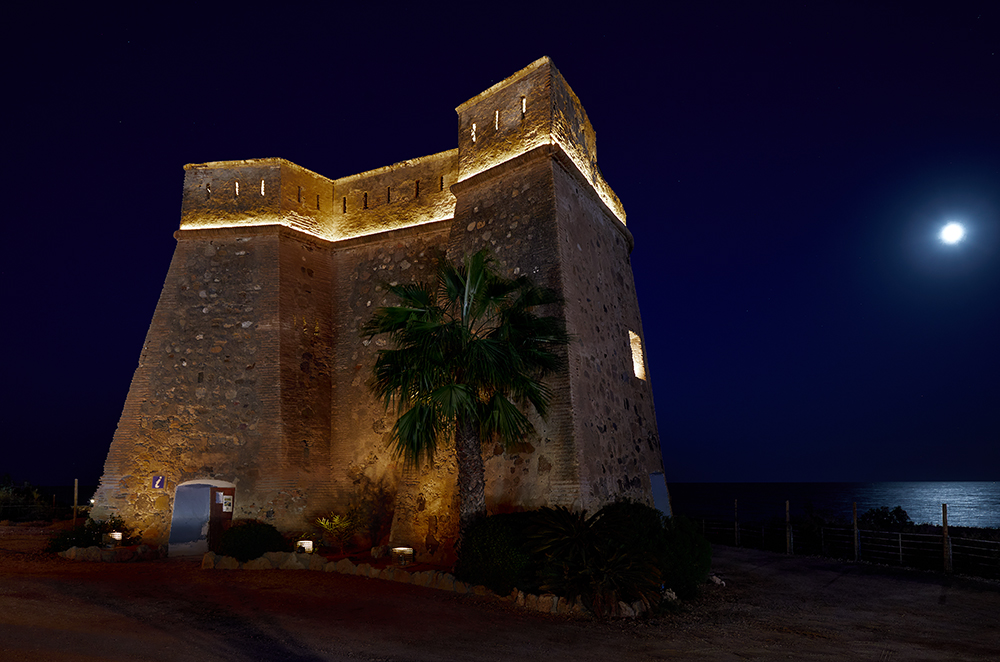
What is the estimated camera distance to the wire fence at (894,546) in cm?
1443

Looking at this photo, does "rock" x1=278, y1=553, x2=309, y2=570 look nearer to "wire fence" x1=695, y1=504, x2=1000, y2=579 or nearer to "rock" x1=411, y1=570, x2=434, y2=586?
"rock" x1=411, y1=570, x2=434, y2=586

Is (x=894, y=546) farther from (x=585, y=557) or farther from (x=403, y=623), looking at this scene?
(x=403, y=623)

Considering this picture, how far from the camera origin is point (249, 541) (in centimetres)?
1196

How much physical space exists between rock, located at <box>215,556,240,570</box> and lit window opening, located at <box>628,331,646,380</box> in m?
10.1

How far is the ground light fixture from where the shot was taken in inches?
440

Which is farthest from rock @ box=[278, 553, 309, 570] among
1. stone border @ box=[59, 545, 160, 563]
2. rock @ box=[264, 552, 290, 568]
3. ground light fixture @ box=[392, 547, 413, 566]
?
stone border @ box=[59, 545, 160, 563]

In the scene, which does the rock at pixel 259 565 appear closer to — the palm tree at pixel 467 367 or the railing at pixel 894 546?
the palm tree at pixel 467 367

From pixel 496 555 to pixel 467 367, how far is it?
9.92ft

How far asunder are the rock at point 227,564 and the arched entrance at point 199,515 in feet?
7.70

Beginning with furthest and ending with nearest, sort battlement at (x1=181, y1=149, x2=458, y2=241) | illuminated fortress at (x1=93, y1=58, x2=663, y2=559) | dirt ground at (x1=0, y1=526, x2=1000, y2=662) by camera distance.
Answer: battlement at (x1=181, y1=149, x2=458, y2=241) → illuminated fortress at (x1=93, y1=58, x2=663, y2=559) → dirt ground at (x1=0, y1=526, x2=1000, y2=662)

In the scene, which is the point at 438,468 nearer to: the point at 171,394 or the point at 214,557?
the point at 214,557

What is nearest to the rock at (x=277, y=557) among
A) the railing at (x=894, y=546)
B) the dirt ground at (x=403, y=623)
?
the dirt ground at (x=403, y=623)

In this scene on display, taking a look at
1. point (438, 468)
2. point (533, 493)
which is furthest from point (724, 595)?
point (438, 468)

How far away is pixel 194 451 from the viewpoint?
14055mm
